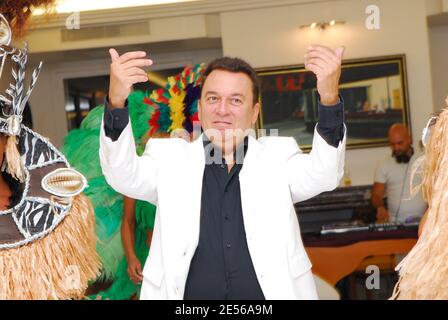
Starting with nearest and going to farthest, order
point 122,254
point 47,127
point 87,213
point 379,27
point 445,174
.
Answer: point 445,174 → point 87,213 → point 122,254 → point 379,27 → point 47,127

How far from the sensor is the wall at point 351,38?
6312 millimetres

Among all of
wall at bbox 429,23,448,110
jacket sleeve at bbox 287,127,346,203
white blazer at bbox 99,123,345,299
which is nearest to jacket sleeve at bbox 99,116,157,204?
white blazer at bbox 99,123,345,299

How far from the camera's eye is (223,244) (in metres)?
1.88

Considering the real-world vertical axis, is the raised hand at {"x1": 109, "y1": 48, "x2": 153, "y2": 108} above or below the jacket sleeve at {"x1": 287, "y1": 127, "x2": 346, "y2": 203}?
above

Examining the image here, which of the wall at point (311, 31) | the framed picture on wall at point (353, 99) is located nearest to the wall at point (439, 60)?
the wall at point (311, 31)

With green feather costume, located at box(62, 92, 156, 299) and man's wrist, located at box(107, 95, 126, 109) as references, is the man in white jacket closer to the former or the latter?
man's wrist, located at box(107, 95, 126, 109)

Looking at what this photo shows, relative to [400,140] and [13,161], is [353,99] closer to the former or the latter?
[400,140]

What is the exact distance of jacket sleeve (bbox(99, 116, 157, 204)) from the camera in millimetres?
1852

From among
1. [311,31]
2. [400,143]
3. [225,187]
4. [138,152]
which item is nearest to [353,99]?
[311,31]

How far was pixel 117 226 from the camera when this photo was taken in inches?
135

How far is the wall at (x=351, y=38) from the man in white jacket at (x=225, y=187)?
4.50 metres

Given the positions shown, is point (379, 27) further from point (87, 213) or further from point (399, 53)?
point (87, 213)

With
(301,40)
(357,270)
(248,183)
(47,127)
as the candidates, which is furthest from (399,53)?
(248,183)

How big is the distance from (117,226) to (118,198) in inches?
4.9
